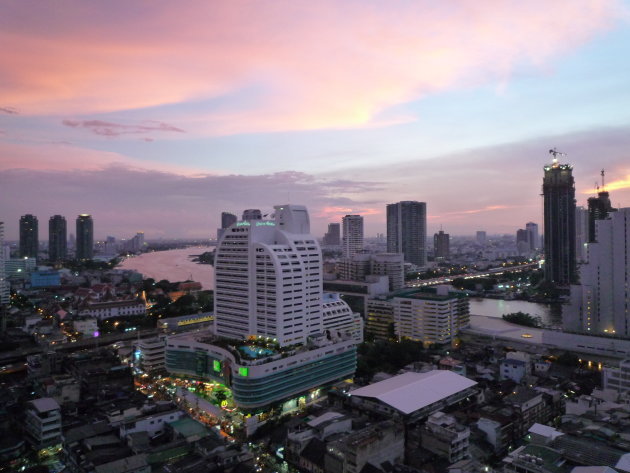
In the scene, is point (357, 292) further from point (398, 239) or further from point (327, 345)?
point (398, 239)

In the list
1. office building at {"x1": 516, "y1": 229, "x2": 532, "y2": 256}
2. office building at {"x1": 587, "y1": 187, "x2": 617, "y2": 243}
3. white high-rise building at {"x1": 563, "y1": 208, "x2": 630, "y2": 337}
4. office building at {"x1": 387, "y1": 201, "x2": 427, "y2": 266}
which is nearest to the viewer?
white high-rise building at {"x1": 563, "y1": 208, "x2": 630, "y2": 337}

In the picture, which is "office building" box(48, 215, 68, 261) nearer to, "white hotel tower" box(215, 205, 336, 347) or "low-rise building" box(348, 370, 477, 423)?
"white hotel tower" box(215, 205, 336, 347)

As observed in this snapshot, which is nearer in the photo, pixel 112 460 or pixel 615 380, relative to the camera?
pixel 112 460

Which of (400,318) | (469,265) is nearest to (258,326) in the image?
(400,318)

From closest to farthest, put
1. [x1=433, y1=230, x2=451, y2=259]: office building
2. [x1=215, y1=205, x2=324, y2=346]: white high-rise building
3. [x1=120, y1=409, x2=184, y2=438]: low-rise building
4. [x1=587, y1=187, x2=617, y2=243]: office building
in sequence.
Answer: [x1=120, y1=409, x2=184, y2=438]: low-rise building → [x1=215, y1=205, x2=324, y2=346]: white high-rise building → [x1=587, y1=187, x2=617, y2=243]: office building → [x1=433, y1=230, x2=451, y2=259]: office building

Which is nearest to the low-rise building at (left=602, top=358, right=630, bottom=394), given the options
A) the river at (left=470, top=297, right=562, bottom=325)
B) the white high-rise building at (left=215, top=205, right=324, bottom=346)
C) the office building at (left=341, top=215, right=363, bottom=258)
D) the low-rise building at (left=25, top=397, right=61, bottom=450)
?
the white high-rise building at (left=215, top=205, right=324, bottom=346)

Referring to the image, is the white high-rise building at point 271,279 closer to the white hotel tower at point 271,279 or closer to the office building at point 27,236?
the white hotel tower at point 271,279

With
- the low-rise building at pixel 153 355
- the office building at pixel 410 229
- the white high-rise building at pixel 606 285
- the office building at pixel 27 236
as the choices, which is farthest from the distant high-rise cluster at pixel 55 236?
the white high-rise building at pixel 606 285
